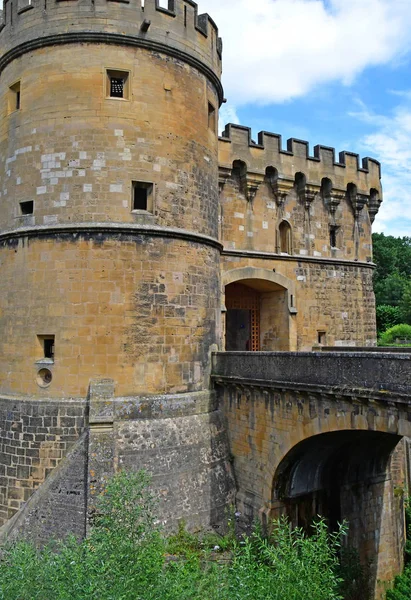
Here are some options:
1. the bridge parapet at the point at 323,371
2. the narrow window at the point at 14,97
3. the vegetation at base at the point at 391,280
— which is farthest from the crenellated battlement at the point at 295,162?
the vegetation at base at the point at 391,280

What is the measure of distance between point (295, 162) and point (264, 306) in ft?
17.8

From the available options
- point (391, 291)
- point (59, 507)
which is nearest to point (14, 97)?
point (59, 507)

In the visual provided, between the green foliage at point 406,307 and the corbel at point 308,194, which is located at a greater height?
the corbel at point 308,194

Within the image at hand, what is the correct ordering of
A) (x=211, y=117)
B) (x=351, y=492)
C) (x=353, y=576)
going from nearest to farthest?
(x=353, y=576) → (x=351, y=492) → (x=211, y=117)

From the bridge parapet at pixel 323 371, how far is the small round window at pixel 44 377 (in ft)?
14.4

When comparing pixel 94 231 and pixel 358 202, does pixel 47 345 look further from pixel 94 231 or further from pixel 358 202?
pixel 358 202

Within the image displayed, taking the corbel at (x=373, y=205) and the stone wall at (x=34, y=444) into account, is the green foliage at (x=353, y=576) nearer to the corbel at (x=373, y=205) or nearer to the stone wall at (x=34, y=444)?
the stone wall at (x=34, y=444)

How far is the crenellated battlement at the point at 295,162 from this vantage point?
55.8ft

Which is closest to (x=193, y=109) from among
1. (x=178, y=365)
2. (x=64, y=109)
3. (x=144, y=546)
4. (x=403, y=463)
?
(x=64, y=109)

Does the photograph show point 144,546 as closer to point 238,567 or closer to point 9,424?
point 238,567

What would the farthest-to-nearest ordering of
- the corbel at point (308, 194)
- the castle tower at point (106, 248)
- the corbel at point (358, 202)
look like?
the corbel at point (358, 202) → the corbel at point (308, 194) → the castle tower at point (106, 248)

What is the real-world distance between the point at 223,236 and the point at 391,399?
30.4 ft

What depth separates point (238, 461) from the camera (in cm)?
1332

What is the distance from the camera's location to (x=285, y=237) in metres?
18.4
